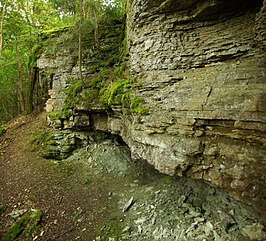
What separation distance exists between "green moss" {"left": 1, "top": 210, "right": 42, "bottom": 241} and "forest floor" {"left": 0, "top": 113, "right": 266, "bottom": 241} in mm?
123

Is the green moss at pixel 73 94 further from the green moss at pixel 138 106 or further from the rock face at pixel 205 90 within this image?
the rock face at pixel 205 90

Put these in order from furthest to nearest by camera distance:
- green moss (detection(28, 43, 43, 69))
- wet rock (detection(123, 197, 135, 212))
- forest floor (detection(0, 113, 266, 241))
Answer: green moss (detection(28, 43, 43, 69))
wet rock (detection(123, 197, 135, 212))
forest floor (detection(0, 113, 266, 241))

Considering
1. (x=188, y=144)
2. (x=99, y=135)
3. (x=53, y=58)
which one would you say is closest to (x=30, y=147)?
(x=99, y=135)

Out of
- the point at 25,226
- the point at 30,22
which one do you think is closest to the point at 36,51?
the point at 30,22

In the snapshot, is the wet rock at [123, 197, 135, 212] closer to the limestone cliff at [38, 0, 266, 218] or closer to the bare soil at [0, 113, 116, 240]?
the bare soil at [0, 113, 116, 240]

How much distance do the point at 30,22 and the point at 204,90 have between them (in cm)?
1365

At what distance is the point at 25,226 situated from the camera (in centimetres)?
691

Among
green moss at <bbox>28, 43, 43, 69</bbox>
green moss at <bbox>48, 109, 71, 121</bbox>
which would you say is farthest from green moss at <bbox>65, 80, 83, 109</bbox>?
green moss at <bbox>28, 43, 43, 69</bbox>

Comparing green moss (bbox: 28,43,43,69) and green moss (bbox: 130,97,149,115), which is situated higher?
green moss (bbox: 28,43,43,69)

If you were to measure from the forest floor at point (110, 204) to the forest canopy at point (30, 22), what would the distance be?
6571mm

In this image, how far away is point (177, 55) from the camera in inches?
231

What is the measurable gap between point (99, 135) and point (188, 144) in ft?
21.3

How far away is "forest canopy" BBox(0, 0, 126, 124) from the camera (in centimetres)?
946

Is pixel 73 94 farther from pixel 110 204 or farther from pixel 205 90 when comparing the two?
pixel 205 90
